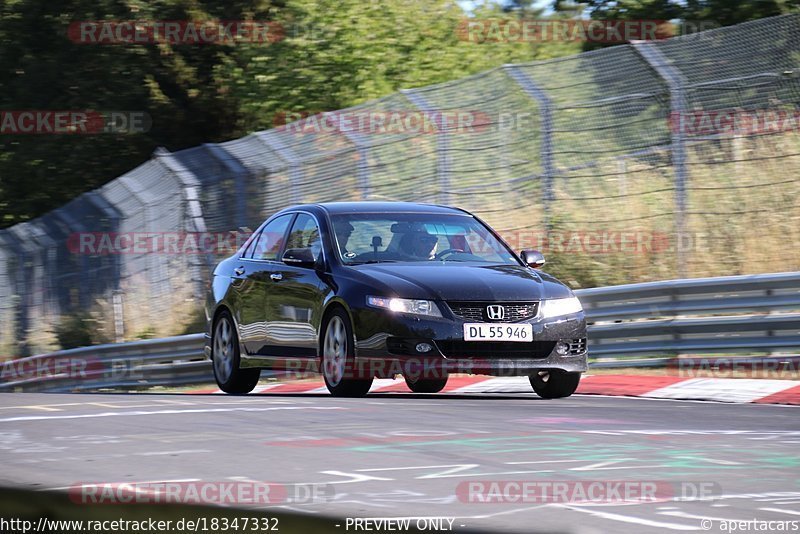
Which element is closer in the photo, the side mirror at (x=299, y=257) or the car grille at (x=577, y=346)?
the car grille at (x=577, y=346)

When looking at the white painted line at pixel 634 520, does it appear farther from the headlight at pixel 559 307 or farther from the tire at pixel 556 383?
the tire at pixel 556 383

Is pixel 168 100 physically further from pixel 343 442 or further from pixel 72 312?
pixel 343 442

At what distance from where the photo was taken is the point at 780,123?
50.5ft

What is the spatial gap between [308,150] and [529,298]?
8484mm

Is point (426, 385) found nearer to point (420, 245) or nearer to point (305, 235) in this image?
point (420, 245)

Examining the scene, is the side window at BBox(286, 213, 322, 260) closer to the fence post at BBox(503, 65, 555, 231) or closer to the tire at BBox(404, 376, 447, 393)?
the tire at BBox(404, 376, 447, 393)

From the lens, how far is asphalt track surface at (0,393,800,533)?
19.7 feet

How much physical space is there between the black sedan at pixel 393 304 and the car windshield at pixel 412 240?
0.04ft

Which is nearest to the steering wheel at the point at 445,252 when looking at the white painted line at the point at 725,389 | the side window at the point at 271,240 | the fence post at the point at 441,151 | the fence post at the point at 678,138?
the side window at the point at 271,240

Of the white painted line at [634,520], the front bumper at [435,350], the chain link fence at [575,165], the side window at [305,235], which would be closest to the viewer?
the white painted line at [634,520]

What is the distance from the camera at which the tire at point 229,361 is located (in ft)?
44.3

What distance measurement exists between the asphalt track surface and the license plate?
1.59ft

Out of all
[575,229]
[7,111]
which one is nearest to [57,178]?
[7,111]

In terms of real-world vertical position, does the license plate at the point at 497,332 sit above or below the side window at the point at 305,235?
below
